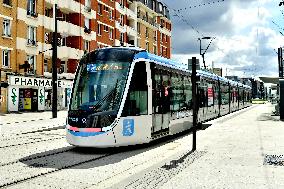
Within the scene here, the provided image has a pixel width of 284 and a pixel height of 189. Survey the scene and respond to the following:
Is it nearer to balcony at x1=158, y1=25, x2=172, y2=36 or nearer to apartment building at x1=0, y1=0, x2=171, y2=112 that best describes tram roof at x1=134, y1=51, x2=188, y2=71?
apartment building at x1=0, y1=0, x2=171, y2=112

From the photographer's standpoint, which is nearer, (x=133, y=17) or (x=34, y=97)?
(x=34, y=97)

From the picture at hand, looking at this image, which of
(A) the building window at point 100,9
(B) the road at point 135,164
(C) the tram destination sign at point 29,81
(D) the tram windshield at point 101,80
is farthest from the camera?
(A) the building window at point 100,9

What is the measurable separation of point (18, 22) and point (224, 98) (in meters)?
20.0

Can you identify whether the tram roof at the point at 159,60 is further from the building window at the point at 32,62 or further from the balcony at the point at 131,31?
the balcony at the point at 131,31

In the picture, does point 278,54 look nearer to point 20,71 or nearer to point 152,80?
point 20,71

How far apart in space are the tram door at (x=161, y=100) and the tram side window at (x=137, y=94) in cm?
64

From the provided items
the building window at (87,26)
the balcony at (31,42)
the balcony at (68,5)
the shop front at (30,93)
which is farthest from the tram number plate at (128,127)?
the building window at (87,26)

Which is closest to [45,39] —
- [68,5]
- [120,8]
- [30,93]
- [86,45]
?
[68,5]

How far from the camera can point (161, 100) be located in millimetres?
12719

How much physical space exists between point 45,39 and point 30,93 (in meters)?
6.06

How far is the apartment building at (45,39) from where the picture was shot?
32688 mm

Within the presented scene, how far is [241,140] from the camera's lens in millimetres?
13664

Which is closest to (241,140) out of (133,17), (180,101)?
(180,101)

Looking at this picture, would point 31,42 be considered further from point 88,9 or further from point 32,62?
point 88,9
